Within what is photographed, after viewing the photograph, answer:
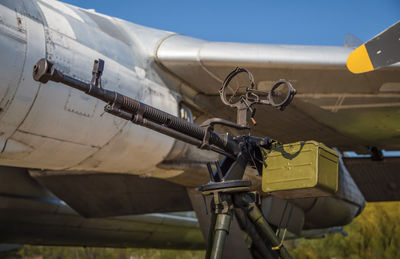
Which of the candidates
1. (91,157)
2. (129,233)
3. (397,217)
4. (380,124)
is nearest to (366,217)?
(397,217)

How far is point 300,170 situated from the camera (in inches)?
108

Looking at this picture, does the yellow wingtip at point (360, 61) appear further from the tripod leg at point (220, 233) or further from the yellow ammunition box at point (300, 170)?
the tripod leg at point (220, 233)

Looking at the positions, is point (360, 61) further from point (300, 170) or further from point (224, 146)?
point (224, 146)

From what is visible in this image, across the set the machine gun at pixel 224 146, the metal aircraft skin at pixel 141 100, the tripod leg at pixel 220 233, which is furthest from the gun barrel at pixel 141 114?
the metal aircraft skin at pixel 141 100

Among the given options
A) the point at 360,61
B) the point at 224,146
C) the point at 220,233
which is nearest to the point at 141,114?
the point at 224,146

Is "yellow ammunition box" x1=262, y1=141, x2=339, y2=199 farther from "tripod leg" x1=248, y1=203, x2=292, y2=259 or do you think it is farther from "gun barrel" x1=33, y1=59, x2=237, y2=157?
"gun barrel" x1=33, y1=59, x2=237, y2=157

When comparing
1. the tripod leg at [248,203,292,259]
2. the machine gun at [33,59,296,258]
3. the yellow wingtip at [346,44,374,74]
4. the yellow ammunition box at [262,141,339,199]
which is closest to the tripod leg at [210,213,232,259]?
the machine gun at [33,59,296,258]

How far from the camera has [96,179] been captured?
7137 mm

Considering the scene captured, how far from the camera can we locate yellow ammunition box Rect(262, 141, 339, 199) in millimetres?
2697

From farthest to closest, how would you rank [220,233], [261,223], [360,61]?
[360,61] < [261,223] < [220,233]

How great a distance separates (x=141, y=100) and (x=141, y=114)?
205 cm

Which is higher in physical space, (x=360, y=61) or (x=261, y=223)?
(x=360, y=61)

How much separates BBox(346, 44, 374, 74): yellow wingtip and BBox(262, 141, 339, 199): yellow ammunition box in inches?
29.7

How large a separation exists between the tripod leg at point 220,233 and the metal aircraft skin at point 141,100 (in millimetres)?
1144
